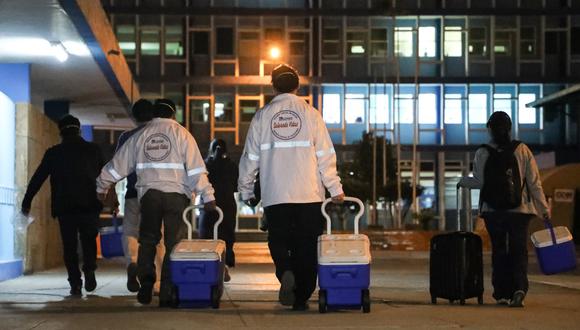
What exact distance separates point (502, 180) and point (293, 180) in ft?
6.98

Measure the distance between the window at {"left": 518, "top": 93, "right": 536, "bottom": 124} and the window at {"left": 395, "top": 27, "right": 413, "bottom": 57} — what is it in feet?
19.3

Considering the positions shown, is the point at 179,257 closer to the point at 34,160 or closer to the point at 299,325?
the point at 299,325

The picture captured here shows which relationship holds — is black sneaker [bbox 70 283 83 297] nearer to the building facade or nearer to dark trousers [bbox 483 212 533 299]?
dark trousers [bbox 483 212 533 299]

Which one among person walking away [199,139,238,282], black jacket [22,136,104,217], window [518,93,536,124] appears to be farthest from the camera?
window [518,93,536,124]

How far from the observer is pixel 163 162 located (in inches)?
368

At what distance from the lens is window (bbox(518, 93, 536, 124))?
50.6m

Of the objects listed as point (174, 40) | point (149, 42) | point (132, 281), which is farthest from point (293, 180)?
point (149, 42)

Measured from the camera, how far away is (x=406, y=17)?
49.8m

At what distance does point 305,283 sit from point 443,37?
140 feet

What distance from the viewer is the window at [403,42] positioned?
5081 cm

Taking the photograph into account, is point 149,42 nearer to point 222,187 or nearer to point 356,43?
point 356,43

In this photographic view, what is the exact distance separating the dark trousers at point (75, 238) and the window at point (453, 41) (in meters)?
40.9

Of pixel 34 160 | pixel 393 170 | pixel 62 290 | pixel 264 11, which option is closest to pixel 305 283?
pixel 62 290

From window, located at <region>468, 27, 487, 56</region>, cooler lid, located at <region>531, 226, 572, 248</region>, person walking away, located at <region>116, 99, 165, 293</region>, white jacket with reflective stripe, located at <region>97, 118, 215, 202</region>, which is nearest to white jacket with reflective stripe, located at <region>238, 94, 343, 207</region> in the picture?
white jacket with reflective stripe, located at <region>97, 118, 215, 202</region>
